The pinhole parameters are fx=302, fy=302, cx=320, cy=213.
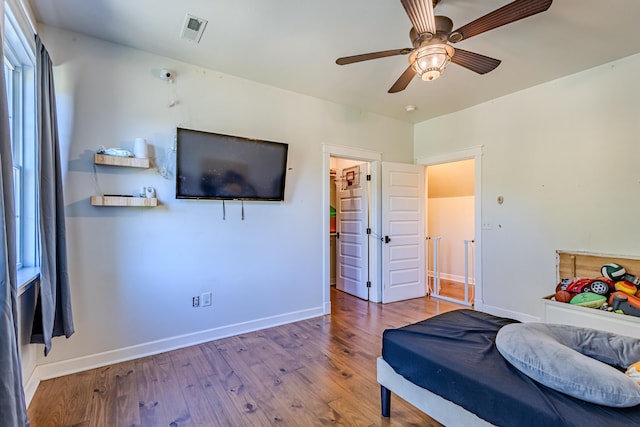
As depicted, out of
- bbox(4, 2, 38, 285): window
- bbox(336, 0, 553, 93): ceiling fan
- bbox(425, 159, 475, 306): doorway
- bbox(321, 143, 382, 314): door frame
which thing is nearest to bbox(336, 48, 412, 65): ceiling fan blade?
bbox(336, 0, 553, 93): ceiling fan

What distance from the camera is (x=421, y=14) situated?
5.38 feet

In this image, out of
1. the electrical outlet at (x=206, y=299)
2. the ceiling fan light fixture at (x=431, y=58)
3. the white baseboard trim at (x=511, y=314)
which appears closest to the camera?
the ceiling fan light fixture at (x=431, y=58)

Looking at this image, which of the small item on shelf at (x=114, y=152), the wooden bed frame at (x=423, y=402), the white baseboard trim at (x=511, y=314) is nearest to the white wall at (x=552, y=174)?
the white baseboard trim at (x=511, y=314)

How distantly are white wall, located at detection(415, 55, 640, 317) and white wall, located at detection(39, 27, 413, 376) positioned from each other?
2.15 metres

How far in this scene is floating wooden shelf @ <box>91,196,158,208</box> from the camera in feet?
8.07

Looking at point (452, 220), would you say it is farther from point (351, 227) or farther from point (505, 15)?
point (505, 15)

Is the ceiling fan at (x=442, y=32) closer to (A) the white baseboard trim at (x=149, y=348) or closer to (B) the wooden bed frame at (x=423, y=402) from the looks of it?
(B) the wooden bed frame at (x=423, y=402)

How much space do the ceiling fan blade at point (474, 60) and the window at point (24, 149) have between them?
293cm

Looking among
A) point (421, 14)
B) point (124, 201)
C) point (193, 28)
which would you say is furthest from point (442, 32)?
point (124, 201)

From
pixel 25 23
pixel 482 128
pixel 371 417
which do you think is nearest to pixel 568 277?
pixel 482 128

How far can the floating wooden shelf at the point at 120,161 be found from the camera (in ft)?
8.00

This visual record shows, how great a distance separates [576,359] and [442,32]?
1886 mm

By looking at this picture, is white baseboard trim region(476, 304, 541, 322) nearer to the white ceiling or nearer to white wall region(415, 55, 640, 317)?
white wall region(415, 55, 640, 317)

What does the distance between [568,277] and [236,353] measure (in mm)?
3499
